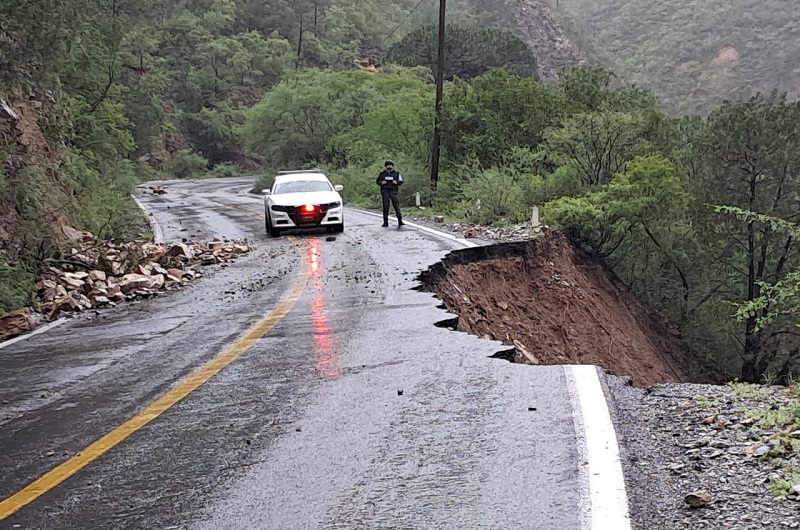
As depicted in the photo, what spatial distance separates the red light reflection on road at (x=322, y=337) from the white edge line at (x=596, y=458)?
1.88 m

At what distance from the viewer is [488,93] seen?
2970 cm

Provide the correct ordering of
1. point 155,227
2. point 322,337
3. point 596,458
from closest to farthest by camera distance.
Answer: point 596,458 → point 322,337 → point 155,227

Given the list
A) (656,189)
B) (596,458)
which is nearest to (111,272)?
(596,458)

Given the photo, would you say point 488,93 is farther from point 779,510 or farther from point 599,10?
point 599,10

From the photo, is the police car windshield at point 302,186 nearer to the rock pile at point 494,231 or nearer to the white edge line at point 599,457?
the rock pile at point 494,231

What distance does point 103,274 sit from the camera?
12477mm

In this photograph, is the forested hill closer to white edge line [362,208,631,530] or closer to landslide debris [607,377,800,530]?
white edge line [362,208,631,530]

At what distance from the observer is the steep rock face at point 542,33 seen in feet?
294

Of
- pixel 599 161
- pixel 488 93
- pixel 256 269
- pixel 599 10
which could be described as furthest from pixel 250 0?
pixel 256 269

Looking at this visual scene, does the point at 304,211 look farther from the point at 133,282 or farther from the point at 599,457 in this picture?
the point at 599,457

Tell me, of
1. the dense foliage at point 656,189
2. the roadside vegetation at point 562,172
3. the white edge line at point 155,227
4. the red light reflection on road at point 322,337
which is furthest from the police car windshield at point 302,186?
the red light reflection on road at point 322,337

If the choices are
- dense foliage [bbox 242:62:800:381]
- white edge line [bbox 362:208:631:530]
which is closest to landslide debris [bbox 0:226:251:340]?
white edge line [bbox 362:208:631:530]

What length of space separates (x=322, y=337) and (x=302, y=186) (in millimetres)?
12915

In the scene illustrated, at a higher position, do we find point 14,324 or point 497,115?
point 497,115
